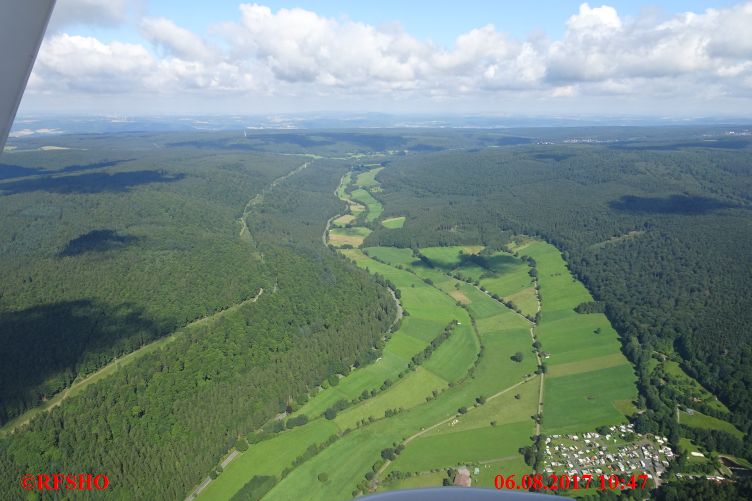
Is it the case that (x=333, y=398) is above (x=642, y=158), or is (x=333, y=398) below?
below

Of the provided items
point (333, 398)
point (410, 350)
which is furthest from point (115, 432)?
point (410, 350)

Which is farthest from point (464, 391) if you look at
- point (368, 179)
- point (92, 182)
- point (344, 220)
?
point (368, 179)

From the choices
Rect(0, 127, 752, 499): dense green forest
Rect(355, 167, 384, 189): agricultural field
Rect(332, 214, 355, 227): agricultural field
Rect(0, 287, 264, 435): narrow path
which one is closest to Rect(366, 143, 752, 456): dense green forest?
Rect(0, 127, 752, 499): dense green forest

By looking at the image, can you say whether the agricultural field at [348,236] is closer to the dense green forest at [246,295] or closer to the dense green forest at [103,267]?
the dense green forest at [246,295]

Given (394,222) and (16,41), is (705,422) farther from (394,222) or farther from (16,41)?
(394,222)

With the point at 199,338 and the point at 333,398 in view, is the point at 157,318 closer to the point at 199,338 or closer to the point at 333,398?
the point at 199,338
